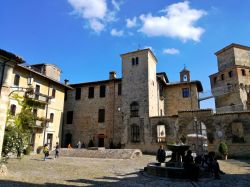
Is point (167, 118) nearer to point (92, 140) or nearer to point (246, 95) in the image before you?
point (92, 140)

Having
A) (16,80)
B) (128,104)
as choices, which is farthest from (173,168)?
(16,80)

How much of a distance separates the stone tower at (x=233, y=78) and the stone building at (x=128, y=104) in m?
7.29

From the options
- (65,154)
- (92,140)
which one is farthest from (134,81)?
(65,154)

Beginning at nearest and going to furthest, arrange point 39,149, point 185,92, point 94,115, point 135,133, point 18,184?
point 18,184 < point 39,149 < point 135,133 < point 94,115 < point 185,92

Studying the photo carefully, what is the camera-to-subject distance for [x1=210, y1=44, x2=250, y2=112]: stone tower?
35.4 meters

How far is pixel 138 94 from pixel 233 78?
19046 millimetres

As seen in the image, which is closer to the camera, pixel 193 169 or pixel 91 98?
pixel 193 169

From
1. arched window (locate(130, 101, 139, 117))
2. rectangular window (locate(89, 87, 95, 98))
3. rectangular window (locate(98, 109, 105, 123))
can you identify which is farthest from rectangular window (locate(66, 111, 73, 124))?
arched window (locate(130, 101, 139, 117))

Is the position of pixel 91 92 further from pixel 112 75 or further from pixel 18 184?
pixel 18 184

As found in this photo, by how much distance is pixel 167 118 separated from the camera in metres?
25.0

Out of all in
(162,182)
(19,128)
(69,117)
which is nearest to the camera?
(162,182)

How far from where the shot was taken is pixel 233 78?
36.8m

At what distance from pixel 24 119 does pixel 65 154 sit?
5471 mm

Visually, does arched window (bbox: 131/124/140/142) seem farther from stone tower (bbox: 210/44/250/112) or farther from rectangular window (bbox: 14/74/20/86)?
stone tower (bbox: 210/44/250/112)
